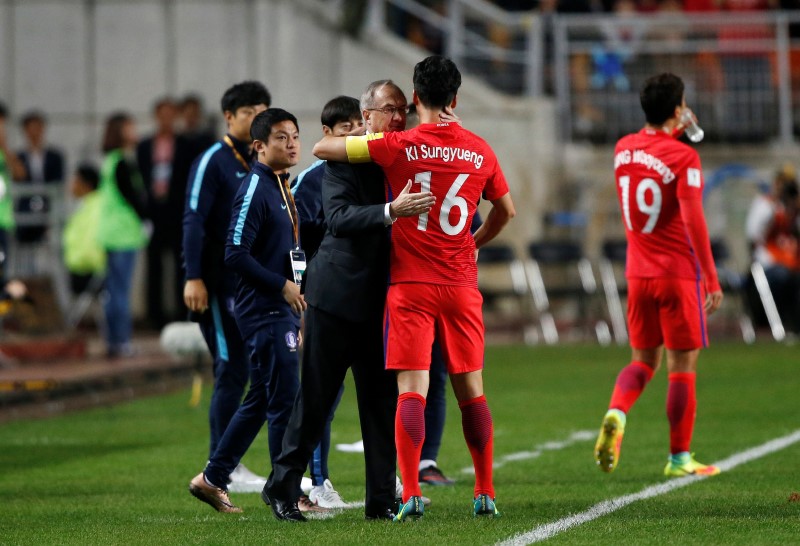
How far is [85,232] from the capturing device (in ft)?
61.7

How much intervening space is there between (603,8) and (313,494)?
58.5 feet

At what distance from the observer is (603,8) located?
25.8 meters

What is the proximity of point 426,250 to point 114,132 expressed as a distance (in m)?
10.8

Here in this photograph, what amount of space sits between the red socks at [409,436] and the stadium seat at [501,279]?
45.9 ft

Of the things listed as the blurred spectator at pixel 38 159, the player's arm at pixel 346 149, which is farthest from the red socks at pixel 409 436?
the blurred spectator at pixel 38 159

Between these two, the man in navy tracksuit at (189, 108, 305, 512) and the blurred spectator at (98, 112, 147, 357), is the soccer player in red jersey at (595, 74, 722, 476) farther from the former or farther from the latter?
the blurred spectator at (98, 112, 147, 357)

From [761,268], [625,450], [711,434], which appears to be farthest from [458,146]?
[761,268]

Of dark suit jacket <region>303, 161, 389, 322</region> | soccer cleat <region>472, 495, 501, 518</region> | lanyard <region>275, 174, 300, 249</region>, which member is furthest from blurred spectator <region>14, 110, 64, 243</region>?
soccer cleat <region>472, 495, 501, 518</region>

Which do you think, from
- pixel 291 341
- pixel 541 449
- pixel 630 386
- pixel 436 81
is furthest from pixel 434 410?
pixel 436 81

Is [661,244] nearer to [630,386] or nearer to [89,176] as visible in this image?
[630,386]

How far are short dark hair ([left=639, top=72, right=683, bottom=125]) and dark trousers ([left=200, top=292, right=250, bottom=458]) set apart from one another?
2687 mm

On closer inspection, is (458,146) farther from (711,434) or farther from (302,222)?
(711,434)

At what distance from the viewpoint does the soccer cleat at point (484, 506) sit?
8.10m

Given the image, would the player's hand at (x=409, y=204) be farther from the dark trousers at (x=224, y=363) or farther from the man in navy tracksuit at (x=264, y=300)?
the dark trousers at (x=224, y=363)
